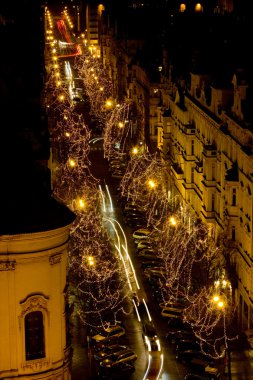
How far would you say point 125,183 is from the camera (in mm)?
108562

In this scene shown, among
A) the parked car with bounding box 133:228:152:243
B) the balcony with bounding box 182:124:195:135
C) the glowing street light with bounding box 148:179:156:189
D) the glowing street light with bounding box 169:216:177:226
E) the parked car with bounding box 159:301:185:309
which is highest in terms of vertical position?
the balcony with bounding box 182:124:195:135

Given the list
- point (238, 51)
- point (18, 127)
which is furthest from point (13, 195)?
point (238, 51)

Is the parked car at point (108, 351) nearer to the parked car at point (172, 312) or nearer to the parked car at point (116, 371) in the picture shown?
the parked car at point (116, 371)

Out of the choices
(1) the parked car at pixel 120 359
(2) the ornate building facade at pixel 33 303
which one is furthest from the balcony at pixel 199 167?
(2) the ornate building facade at pixel 33 303

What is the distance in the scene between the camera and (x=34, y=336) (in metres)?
37.2

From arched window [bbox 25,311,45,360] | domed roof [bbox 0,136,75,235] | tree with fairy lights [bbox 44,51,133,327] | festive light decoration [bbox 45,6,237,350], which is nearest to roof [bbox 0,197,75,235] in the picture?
domed roof [bbox 0,136,75,235]

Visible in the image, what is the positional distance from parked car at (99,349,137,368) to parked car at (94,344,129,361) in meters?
0.39

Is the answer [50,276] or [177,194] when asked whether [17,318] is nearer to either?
[50,276]

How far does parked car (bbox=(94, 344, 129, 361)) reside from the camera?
206 ft

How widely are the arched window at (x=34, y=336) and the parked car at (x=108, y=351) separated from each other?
84.5 ft

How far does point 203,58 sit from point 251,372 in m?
38.0

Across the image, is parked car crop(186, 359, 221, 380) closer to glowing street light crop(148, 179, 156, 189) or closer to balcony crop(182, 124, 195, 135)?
balcony crop(182, 124, 195, 135)

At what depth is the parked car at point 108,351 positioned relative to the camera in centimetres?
6283

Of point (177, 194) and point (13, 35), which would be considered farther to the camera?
point (177, 194)
